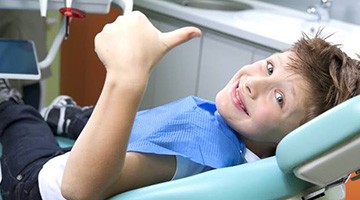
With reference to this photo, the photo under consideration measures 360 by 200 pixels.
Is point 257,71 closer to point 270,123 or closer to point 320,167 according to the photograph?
point 270,123

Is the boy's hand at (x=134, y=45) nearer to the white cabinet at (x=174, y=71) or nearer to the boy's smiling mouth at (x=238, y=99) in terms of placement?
the boy's smiling mouth at (x=238, y=99)

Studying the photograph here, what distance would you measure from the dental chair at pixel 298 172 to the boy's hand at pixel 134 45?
206mm

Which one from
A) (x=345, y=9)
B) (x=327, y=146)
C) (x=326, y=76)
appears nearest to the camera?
(x=327, y=146)

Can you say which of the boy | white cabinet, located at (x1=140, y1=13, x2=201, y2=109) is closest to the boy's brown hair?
the boy

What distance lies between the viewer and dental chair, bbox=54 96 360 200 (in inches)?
35.8

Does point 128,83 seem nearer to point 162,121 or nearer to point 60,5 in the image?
point 162,121

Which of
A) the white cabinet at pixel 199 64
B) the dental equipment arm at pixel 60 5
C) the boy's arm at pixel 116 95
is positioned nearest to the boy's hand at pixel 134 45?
the boy's arm at pixel 116 95

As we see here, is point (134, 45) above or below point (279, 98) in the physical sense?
above

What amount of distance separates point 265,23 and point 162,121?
1.17m

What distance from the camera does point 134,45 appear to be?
99 centimetres

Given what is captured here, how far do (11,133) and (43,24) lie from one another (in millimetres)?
1042

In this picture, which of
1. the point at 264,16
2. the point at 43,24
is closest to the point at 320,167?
the point at 264,16

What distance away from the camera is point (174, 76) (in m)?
2.59

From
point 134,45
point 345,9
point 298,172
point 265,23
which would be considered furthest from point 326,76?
point 345,9
